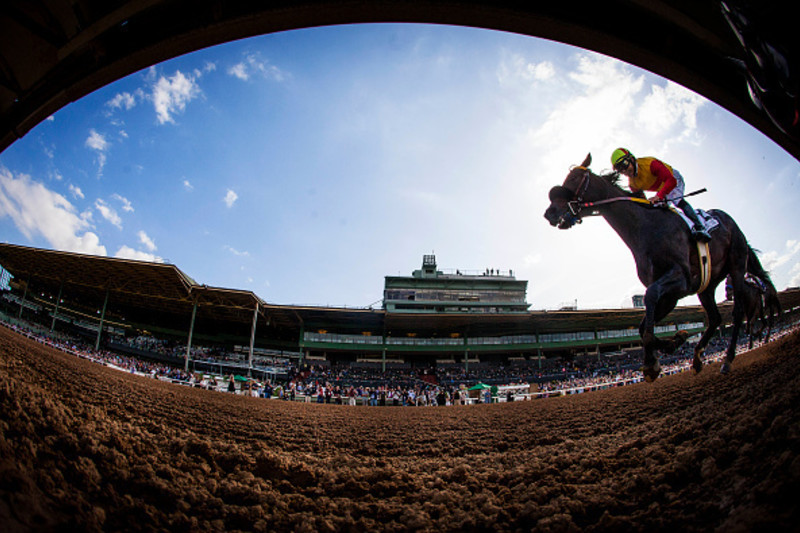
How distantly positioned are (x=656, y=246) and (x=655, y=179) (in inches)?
42.8

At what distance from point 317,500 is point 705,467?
234cm

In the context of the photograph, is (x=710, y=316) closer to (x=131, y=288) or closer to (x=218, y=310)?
(x=218, y=310)

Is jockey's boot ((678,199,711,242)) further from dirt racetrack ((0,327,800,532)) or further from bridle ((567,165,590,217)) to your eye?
dirt racetrack ((0,327,800,532))

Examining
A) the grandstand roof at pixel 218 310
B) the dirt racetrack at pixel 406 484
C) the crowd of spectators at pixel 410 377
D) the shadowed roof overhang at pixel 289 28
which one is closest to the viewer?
the dirt racetrack at pixel 406 484

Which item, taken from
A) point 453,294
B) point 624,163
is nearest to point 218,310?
point 453,294

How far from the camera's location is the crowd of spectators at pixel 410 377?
23.0 m

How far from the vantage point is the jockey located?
4738 millimetres

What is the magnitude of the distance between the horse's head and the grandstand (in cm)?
3191

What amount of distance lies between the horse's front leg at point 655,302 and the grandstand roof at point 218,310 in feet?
100

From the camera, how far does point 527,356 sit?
149 feet

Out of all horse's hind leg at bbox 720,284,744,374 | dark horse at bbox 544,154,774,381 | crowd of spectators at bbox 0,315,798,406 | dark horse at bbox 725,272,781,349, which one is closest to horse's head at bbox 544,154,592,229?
dark horse at bbox 544,154,774,381

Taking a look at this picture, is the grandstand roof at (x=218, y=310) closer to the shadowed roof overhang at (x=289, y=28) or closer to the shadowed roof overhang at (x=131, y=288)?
the shadowed roof overhang at (x=131, y=288)

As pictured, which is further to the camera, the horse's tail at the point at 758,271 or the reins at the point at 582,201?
the horse's tail at the point at 758,271

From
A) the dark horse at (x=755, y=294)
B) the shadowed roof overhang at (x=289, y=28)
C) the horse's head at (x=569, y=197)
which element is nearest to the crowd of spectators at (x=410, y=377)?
the dark horse at (x=755, y=294)
